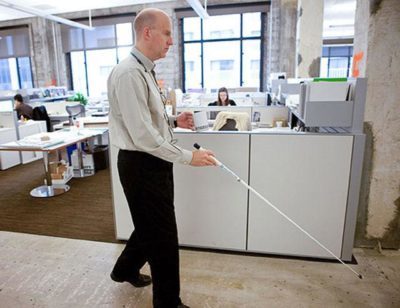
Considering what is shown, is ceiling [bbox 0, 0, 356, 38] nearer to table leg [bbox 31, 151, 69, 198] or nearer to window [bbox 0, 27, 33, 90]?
window [bbox 0, 27, 33, 90]

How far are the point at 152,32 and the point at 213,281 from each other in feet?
5.06

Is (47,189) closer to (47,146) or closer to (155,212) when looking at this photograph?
Answer: (47,146)

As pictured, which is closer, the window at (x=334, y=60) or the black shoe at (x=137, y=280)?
the black shoe at (x=137, y=280)

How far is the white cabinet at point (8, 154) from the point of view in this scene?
4.89 meters

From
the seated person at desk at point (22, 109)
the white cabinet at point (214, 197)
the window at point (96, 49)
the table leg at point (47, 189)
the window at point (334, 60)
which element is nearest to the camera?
the white cabinet at point (214, 197)

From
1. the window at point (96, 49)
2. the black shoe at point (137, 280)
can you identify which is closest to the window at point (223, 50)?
the window at point (96, 49)

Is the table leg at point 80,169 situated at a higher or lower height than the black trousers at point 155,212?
lower

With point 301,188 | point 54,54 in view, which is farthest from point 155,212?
point 54,54

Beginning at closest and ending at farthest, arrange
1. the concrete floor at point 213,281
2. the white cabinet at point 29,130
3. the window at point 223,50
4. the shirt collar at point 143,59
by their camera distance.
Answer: the shirt collar at point 143,59, the concrete floor at point 213,281, the white cabinet at point 29,130, the window at point 223,50

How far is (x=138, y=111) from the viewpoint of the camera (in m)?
1.41

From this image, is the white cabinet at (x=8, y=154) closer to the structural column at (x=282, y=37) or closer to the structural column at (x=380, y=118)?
the structural column at (x=380, y=118)

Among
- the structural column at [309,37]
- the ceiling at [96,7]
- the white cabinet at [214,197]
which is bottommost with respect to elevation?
the white cabinet at [214,197]

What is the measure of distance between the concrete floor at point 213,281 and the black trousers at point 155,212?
302 millimetres

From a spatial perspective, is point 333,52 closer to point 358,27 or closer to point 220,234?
point 358,27
